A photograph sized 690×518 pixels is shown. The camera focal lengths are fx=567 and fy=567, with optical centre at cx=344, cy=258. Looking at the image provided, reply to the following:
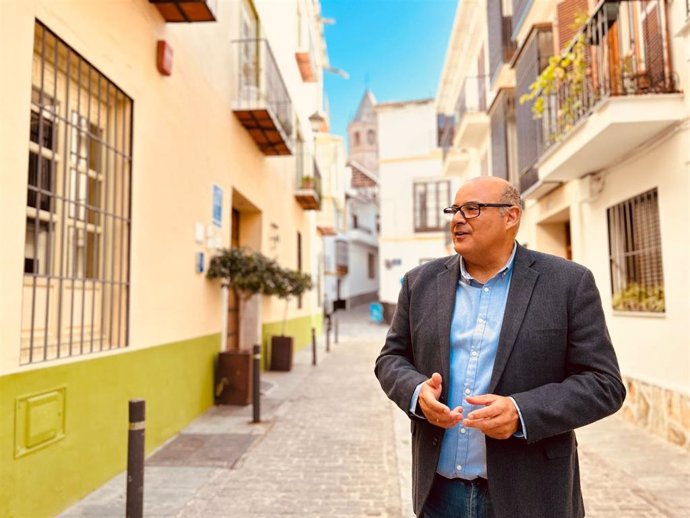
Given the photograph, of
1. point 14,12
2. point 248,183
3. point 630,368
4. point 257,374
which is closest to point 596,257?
point 630,368

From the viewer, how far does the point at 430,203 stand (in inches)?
1088

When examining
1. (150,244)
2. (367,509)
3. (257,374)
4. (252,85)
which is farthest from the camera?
(252,85)

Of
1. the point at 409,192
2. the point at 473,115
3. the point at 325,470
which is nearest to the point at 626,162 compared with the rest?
the point at 325,470

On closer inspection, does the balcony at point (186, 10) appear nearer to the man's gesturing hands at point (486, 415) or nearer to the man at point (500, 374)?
the man at point (500, 374)

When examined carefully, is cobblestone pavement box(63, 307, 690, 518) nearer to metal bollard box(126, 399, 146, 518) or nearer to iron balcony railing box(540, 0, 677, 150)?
metal bollard box(126, 399, 146, 518)

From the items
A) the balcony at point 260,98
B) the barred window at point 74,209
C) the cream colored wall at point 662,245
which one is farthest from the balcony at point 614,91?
the barred window at point 74,209

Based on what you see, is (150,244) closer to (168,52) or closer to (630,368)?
(168,52)

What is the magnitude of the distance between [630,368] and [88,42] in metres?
6.96

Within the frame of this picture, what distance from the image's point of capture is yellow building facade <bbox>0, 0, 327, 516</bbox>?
3.68 metres

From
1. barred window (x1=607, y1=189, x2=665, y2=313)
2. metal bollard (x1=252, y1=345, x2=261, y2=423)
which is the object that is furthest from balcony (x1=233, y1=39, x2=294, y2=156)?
barred window (x1=607, y1=189, x2=665, y2=313)

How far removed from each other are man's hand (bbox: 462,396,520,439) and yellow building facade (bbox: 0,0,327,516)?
304 centimetres

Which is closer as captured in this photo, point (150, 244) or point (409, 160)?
point (150, 244)

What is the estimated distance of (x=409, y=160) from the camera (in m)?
27.8

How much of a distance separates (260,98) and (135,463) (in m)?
7.95
